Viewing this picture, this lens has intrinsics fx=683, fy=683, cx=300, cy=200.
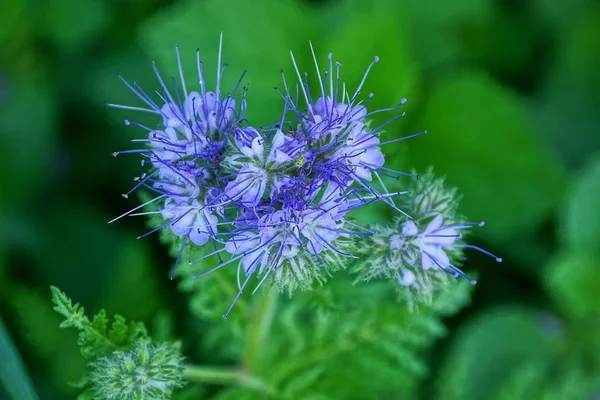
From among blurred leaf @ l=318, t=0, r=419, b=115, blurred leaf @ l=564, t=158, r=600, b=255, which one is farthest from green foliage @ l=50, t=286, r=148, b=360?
blurred leaf @ l=564, t=158, r=600, b=255

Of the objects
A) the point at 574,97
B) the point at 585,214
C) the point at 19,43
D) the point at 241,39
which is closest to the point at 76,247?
the point at 19,43

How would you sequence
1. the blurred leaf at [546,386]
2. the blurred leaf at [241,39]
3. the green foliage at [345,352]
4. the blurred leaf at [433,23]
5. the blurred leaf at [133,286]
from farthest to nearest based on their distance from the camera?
1. the blurred leaf at [433,23]
2. the blurred leaf at [133,286]
3. the blurred leaf at [241,39]
4. the blurred leaf at [546,386]
5. the green foliage at [345,352]

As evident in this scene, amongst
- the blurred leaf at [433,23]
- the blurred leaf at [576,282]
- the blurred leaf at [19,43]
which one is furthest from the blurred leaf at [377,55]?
the blurred leaf at [19,43]

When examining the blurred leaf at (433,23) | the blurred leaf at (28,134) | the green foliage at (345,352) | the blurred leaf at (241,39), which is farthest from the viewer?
the blurred leaf at (433,23)

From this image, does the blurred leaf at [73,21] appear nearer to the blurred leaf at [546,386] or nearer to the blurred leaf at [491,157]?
the blurred leaf at [491,157]

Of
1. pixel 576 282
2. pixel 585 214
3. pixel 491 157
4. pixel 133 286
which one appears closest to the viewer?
pixel 576 282

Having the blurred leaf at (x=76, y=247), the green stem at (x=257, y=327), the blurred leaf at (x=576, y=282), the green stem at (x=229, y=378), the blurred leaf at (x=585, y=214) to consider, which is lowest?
the blurred leaf at (x=576, y=282)

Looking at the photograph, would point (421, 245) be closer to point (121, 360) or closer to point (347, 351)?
point (347, 351)
